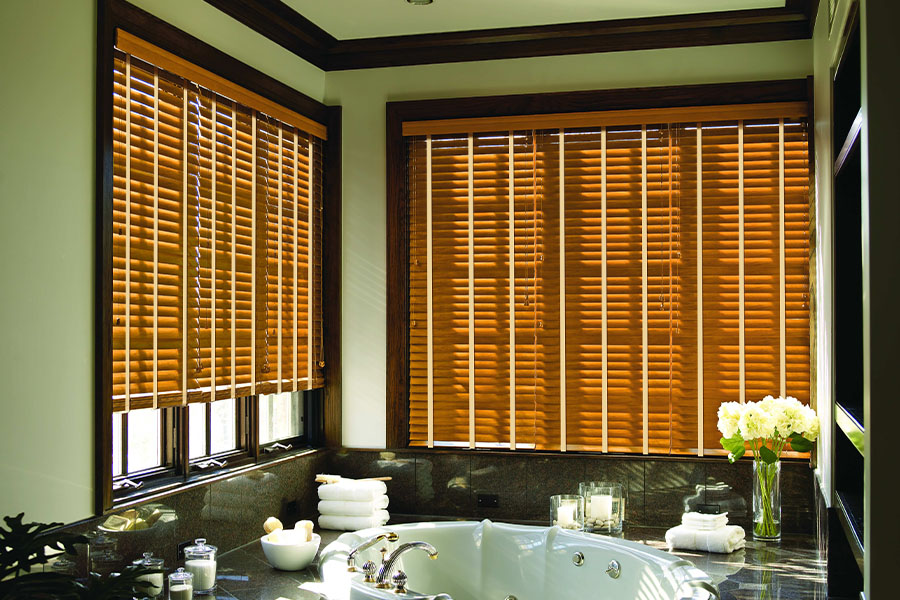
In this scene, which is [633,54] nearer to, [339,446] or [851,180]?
[851,180]

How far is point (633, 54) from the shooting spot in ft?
12.6

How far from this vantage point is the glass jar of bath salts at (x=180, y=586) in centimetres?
259

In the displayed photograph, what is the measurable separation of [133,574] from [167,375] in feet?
4.21

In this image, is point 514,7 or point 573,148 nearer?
point 514,7

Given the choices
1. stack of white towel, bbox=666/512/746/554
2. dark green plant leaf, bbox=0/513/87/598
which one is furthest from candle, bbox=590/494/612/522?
dark green plant leaf, bbox=0/513/87/598

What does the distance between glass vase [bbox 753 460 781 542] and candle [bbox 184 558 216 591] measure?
2087 mm

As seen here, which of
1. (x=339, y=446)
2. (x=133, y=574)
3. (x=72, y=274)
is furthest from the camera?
(x=339, y=446)

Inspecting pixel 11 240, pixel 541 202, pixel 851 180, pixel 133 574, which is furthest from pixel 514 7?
pixel 133 574

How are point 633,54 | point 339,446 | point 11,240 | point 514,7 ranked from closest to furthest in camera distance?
1. point 11,240
2. point 514,7
3. point 633,54
4. point 339,446

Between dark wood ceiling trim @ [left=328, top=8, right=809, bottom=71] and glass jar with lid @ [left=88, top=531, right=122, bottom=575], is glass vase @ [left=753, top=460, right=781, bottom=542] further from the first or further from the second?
glass jar with lid @ [left=88, top=531, right=122, bottom=575]

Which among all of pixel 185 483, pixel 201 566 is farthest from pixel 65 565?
pixel 185 483

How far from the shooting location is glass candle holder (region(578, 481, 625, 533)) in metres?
3.53

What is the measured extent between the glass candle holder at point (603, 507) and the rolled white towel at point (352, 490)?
34.2 inches

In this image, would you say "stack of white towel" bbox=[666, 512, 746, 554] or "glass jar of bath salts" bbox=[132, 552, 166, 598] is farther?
"stack of white towel" bbox=[666, 512, 746, 554]
